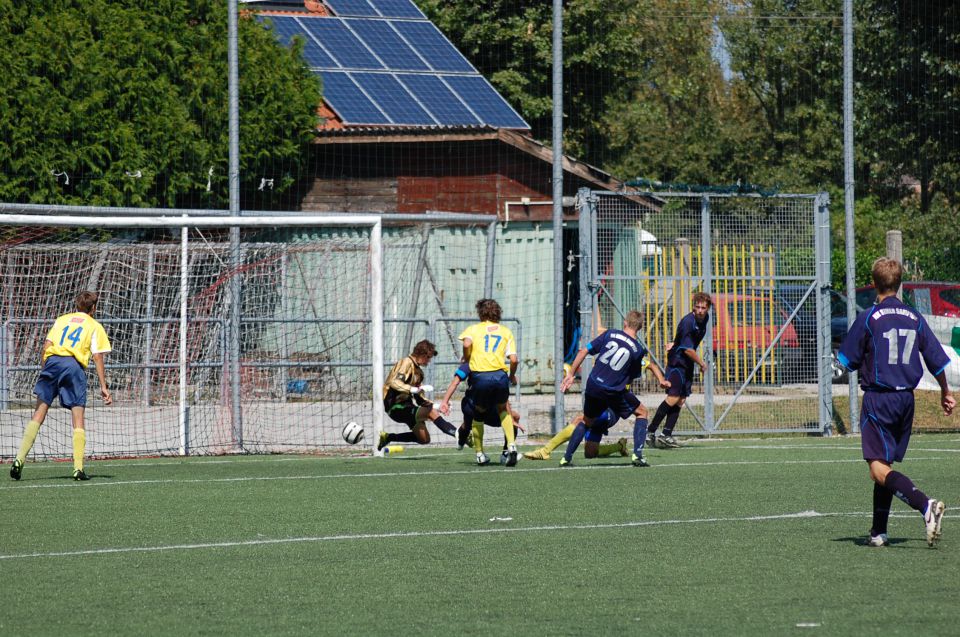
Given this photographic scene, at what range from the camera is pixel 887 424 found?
862 cm

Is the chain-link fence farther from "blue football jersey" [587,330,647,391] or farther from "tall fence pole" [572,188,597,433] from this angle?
"blue football jersey" [587,330,647,391]

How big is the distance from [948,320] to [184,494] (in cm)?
1176

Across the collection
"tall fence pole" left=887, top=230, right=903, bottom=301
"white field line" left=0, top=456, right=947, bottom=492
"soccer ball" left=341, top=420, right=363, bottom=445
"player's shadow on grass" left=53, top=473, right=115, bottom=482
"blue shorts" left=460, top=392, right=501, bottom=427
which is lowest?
"player's shadow on grass" left=53, top=473, right=115, bottom=482

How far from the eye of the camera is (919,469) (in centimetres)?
1353

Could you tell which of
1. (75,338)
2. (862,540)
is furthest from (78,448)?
(862,540)

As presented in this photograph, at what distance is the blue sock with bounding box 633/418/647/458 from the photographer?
46.1 feet

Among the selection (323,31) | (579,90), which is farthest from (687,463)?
(579,90)

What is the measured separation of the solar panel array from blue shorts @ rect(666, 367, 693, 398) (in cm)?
912

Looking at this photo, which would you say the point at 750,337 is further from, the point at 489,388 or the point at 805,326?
the point at 489,388

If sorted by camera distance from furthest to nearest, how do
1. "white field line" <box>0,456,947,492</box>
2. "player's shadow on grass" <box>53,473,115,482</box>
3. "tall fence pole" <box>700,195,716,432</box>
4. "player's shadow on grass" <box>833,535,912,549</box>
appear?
"tall fence pole" <box>700,195,716,432</box> < "player's shadow on grass" <box>53,473,115,482</box> < "white field line" <box>0,456,947,492</box> < "player's shadow on grass" <box>833,535,912,549</box>

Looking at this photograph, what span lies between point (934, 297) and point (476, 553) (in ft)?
43.0

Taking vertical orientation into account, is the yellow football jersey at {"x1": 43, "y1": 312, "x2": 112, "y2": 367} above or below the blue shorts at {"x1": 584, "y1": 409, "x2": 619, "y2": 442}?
above

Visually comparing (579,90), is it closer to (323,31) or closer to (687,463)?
(323,31)

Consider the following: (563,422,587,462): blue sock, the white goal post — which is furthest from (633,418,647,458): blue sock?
the white goal post
